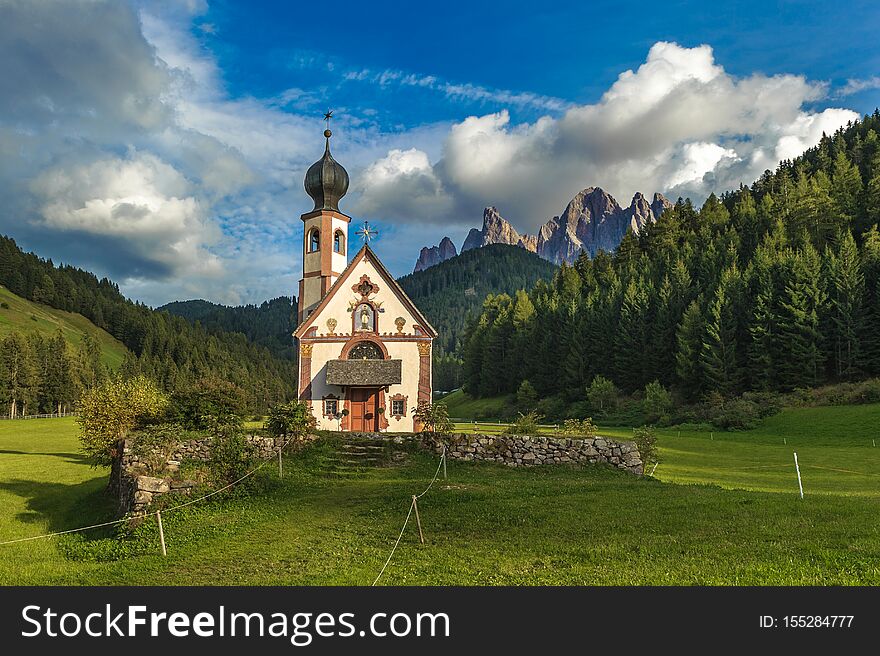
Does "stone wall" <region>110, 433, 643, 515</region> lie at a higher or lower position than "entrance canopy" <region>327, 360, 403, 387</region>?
lower

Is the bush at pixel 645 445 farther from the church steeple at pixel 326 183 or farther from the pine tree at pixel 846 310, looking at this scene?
the pine tree at pixel 846 310

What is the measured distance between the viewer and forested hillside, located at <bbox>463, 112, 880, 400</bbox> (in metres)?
62.9

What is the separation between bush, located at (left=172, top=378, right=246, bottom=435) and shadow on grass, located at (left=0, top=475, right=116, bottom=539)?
422cm

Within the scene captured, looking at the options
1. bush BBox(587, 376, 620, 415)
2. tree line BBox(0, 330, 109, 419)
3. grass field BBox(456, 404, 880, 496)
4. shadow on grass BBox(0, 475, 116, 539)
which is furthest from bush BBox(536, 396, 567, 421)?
tree line BBox(0, 330, 109, 419)

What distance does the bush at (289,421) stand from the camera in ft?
84.7

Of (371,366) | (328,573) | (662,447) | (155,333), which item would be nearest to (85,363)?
(155,333)

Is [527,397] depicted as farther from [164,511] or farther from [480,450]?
[164,511]

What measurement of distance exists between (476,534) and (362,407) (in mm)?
21871

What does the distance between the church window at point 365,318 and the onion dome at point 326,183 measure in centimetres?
922

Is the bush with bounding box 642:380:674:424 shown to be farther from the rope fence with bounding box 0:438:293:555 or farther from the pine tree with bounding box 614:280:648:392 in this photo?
the rope fence with bounding box 0:438:293:555

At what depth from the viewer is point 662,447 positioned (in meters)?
40.6

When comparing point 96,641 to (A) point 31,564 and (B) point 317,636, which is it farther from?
(A) point 31,564

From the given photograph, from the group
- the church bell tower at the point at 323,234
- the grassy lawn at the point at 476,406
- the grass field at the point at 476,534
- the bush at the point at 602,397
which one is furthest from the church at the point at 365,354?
the grassy lawn at the point at 476,406

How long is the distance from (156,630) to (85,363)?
124 meters
